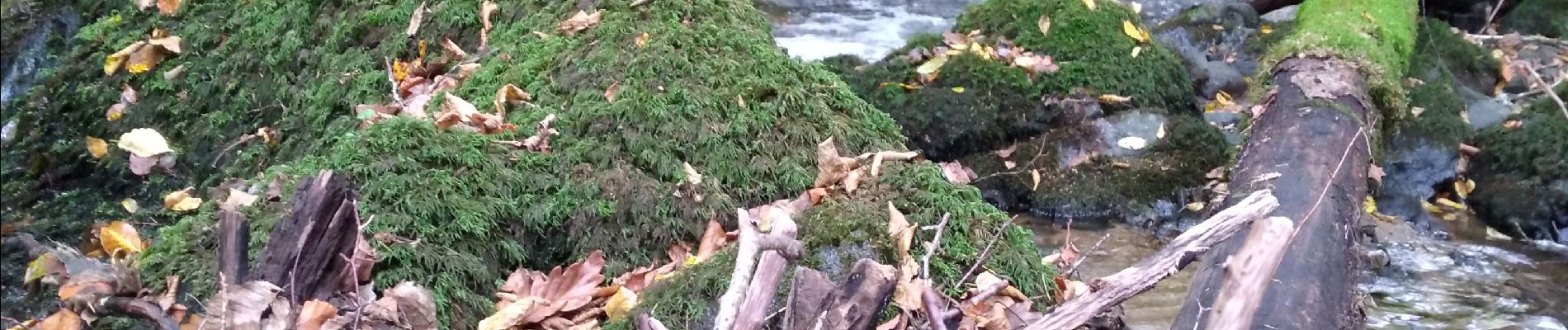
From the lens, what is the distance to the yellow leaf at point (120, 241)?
306cm

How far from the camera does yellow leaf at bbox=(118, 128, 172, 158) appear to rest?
387cm

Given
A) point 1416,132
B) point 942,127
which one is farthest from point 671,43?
point 1416,132

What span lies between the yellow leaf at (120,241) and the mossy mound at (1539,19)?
9.93m

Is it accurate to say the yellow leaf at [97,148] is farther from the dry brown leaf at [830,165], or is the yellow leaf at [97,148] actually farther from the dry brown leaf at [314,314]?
the dry brown leaf at [830,165]

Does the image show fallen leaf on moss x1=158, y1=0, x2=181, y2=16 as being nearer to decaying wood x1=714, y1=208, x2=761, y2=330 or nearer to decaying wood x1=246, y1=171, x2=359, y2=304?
decaying wood x1=246, y1=171, x2=359, y2=304

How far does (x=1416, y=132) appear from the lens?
6.37m

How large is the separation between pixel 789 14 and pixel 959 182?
620 cm

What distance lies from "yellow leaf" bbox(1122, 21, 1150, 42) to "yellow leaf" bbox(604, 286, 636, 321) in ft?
15.9

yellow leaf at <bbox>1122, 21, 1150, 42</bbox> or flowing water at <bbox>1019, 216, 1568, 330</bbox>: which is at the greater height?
yellow leaf at <bbox>1122, 21, 1150, 42</bbox>

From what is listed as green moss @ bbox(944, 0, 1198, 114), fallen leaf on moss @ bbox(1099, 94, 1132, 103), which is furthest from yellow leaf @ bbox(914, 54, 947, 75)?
fallen leaf on moss @ bbox(1099, 94, 1132, 103)

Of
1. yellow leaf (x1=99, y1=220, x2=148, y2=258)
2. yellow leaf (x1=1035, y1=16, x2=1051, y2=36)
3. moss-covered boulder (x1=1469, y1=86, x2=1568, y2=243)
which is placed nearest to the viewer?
yellow leaf (x1=99, y1=220, x2=148, y2=258)

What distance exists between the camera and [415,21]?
152 inches

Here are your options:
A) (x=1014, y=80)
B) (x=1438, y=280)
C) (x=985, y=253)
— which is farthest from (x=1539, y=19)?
(x=985, y=253)

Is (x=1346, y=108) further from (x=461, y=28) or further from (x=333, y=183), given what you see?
(x=333, y=183)
